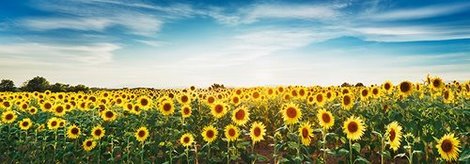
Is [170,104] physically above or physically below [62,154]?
above

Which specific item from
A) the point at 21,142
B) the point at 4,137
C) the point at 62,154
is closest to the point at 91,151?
the point at 62,154

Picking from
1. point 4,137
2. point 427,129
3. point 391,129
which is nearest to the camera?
point 391,129

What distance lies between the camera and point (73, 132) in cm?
1020

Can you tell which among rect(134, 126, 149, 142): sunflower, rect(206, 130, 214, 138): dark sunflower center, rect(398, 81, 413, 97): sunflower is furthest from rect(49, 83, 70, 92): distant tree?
rect(398, 81, 413, 97): sunflower

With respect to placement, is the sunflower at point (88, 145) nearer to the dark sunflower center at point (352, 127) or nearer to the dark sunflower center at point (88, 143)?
the dark sunflower center at point (88, 143)

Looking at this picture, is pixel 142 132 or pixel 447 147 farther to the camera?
pixel 142 132

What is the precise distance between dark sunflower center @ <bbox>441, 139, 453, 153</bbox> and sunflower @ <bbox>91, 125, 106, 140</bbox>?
6.32 metres

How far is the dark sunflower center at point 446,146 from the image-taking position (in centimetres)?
618

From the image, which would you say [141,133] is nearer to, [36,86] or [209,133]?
[209,133]

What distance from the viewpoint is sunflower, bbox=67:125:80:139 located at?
10133mm

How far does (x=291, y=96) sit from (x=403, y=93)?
3972 mm

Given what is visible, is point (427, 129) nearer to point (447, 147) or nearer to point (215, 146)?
point (447, 147)

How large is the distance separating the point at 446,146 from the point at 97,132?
649 cm

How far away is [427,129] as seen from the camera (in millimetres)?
8555
